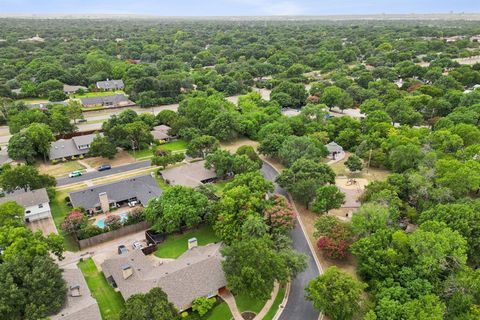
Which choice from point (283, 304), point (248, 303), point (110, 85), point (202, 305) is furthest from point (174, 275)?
point (110, 85)

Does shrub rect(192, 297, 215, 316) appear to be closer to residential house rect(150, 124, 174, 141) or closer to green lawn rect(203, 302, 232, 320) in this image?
green lawn rect(203, 302, 232, 320)

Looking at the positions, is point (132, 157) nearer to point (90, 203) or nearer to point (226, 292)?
point (90, 203)

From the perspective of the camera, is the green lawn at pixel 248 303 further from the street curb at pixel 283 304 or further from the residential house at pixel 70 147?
the residential house at pixel 70 147

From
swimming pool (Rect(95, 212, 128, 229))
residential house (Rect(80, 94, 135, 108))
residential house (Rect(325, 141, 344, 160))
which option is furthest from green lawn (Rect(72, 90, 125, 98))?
residential house (Rect(325, 141, 344, 160))

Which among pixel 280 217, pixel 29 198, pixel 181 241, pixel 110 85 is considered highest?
pixel 280 217

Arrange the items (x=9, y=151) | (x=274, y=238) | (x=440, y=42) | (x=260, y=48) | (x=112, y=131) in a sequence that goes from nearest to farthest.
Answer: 1. (x=274, y=238)
2. (x=9, y=151)
3. (x=112, y=131)
4. (x=440, y=42)
5. (x=260, y=48)

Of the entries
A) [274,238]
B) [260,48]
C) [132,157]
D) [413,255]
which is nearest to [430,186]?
[413,255]

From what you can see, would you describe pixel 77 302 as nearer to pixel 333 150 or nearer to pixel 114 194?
pixel 114 194

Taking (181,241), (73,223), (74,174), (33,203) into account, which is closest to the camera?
(73,223)
